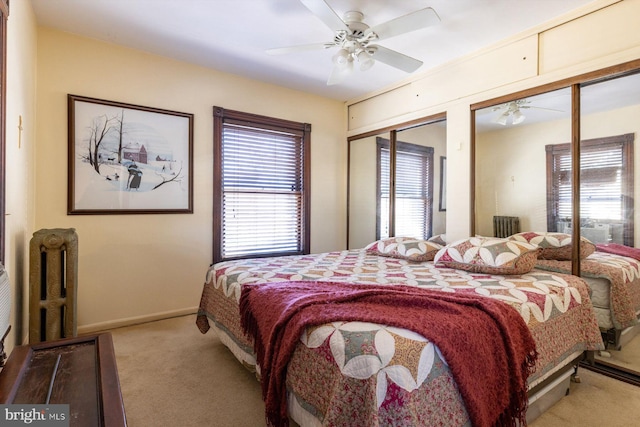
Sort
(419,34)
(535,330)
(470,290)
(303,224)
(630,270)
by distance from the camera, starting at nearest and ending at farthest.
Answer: (535,330)
(470,290)
(630,270)
(419,34)
(303,224)

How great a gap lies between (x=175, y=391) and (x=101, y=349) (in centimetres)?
92

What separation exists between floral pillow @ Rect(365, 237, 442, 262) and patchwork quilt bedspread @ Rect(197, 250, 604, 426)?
50cm

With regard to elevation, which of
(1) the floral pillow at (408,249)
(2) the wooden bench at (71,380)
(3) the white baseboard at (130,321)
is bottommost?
(3) the white baseboard at (130,321)

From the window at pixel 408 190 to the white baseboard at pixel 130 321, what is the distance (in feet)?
8.23

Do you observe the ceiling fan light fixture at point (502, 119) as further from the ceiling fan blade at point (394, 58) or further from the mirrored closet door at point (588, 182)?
the ceiling fan blade at point (394, 58)

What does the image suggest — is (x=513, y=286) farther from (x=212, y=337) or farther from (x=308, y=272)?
(x=212, y=337)

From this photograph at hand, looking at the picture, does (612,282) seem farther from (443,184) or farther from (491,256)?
(443,184)

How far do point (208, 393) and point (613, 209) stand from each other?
307 centimetres

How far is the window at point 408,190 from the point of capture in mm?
3748

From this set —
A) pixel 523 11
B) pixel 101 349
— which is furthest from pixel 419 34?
pixel 101 349

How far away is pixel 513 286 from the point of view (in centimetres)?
198

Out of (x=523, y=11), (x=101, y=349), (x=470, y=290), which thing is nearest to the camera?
(x=101, y=349)

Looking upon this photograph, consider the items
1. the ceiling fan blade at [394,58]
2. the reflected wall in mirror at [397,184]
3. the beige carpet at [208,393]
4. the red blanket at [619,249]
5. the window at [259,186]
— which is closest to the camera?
the beige carpet at [208,393]

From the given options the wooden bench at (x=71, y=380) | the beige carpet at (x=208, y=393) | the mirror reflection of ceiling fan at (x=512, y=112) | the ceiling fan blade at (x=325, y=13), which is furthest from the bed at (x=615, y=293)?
the wooden bench at (x=71, y=380)
